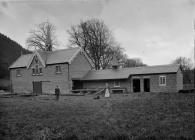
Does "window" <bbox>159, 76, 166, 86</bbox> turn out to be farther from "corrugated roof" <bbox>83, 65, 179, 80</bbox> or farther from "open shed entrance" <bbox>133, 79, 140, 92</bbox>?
"open shed entrance" <bbox>133, 79, 140, 92</bbox>

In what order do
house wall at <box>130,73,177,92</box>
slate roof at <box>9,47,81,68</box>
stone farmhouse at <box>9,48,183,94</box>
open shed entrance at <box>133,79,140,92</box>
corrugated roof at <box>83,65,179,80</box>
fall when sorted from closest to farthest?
house wall at <box>130,73,177,92</box>, corrugated roof at <box>83,65,179,80</box>, stone farmhouse at <box>9,48,183,94</box>, open shed entrance at <box>133,79,140,92</box>, slate roof at <box>9,47,81,68</box>

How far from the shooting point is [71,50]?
4234cm

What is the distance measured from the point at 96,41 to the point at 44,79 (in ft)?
68.9

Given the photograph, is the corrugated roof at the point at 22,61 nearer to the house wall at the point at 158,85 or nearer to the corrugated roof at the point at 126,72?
the corrugated roof at the point at 126,72

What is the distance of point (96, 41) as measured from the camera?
197ft

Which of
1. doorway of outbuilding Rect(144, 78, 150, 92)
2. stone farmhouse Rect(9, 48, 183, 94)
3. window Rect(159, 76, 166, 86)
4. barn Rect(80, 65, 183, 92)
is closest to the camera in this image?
barn Rect(80, 65, 183, 92)

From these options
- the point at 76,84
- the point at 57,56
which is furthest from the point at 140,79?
the point at 57,56

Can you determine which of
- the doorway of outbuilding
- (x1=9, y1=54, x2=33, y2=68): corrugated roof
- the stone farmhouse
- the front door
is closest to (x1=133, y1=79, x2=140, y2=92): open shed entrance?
the stone farmhouse

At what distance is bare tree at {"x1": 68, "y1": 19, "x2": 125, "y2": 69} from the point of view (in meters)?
60.1

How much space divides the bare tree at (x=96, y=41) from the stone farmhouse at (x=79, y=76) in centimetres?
1494

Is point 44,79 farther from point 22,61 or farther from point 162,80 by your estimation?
point 162,80

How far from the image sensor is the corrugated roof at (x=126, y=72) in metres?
35.8

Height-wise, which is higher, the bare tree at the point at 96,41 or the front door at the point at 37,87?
the bare tree at the point at 96,41

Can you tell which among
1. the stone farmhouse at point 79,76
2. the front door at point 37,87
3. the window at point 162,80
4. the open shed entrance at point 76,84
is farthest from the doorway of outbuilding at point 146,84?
the front door at point 37,87
